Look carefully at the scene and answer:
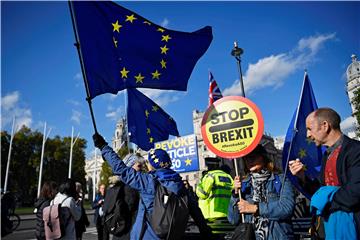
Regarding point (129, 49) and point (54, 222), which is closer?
point (54, 222)

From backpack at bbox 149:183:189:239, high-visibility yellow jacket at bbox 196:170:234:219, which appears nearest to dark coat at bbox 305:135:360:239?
backpack at bbox 149:183:189:239

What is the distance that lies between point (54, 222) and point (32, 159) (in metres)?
48.4

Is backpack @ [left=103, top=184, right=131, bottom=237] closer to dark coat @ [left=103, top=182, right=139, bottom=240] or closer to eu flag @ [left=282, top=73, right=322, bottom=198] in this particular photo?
dark coat @ [left=103, top=182, right=139, bottom=240]

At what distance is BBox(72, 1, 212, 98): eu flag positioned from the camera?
420 centimetres

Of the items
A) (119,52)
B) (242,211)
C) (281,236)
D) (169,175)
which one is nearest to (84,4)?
(119,52)

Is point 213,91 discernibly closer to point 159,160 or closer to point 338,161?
point 159,160

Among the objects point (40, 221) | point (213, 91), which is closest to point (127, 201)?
point (40, 221)

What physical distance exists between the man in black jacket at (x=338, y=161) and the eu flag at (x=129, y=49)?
9.79 feet

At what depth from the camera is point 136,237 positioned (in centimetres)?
311

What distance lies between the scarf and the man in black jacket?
410mm

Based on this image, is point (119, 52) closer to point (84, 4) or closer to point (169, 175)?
point (84, 4)

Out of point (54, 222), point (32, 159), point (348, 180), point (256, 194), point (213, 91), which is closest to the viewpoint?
point (348, 180)

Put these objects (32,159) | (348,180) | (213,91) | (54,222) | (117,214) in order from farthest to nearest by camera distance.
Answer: (32,159), (213,91), (54,222), (117,214), (348,180)

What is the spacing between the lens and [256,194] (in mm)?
3037
